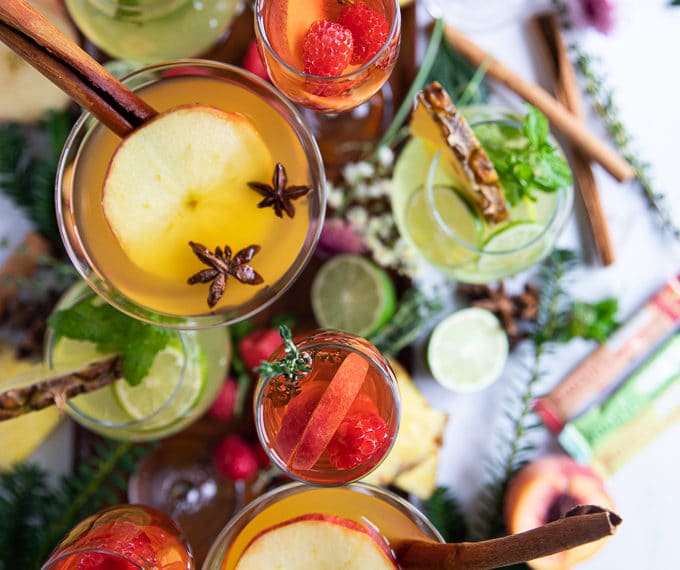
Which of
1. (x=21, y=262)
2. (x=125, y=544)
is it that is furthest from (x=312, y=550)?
(x=21, y=262)

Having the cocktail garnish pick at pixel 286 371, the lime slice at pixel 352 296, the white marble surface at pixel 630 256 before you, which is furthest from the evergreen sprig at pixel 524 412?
the cocktail garnish pick at pixel 286 371

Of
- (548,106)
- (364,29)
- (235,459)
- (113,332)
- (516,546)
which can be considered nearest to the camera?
(516,546)

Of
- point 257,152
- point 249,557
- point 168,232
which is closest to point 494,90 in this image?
point 257,152

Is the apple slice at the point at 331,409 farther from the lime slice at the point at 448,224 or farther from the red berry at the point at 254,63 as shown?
the red berry at the point at 254,63

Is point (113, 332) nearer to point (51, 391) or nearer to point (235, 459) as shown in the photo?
point (51, 391)

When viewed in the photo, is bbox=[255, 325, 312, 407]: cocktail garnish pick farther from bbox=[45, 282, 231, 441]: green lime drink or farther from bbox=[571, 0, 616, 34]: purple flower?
bbox=[571, 0, 616, 34]: purple flower
